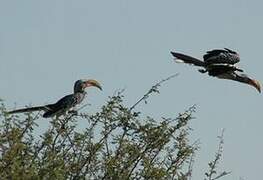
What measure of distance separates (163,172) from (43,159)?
1338mm

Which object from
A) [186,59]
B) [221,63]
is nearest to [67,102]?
[186,59]

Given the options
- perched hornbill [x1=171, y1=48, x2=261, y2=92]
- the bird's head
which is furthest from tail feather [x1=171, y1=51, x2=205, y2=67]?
the bird's head

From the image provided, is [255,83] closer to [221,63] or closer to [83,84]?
[221,63]

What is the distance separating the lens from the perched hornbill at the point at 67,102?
8.62 meters

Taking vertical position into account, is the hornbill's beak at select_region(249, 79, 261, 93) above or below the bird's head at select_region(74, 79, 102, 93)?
below

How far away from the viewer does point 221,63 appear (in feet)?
29.3

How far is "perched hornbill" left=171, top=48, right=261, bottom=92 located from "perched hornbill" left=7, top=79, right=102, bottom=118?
161cm

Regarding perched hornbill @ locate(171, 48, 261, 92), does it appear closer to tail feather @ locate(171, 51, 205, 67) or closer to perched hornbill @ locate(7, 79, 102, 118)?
tail feather @ locate(171, 51, 205, 67)

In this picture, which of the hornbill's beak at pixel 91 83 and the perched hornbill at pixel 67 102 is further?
the hornbill's beak at pixel 91 83

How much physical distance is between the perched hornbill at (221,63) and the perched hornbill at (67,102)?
1613 millimetres

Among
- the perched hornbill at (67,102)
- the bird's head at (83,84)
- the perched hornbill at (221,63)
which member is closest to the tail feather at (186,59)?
the perched hornbill at (221,63)

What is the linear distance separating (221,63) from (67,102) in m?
2.16

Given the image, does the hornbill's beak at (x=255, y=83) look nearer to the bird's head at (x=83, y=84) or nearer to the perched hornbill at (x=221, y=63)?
the perched hornbill at (x=221, y=63)

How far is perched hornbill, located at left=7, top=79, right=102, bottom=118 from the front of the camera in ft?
28.3
